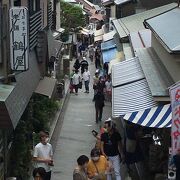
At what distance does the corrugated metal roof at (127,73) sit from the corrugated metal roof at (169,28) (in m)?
1.27

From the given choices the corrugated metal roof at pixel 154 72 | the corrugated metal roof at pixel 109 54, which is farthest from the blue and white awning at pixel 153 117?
the corrugated metal roof at pixel 109 54

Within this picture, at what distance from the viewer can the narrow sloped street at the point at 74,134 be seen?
55.6 feet

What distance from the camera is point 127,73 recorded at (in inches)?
651

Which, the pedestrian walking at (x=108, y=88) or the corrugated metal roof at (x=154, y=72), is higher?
the corrugated metal roof at (x=154, y=72)

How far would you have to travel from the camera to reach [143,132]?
15172 millimetres

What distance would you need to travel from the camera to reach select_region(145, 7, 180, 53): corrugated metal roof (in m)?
12.3

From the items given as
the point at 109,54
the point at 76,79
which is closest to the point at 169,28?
the point at 109,54

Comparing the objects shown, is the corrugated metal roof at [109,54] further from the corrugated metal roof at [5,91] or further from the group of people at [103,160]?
the corrugated metal roof at [5,91]

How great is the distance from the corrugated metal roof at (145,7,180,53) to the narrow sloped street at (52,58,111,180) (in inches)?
182

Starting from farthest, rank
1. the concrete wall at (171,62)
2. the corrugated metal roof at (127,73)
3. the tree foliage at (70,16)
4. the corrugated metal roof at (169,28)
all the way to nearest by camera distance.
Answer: the tree foliage at (70,16), the corrugated metal roof at (127,73), the concrete wall at (171,62), the corrugated metal roof at (169,28)

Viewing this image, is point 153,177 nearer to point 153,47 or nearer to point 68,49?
point 153,47

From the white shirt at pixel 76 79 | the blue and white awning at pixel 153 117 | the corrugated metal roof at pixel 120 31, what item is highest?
the blue and white awning at pixel 153 117

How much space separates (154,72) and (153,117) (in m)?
3.32

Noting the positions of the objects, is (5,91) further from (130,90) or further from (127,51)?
(127,51)
